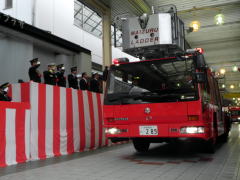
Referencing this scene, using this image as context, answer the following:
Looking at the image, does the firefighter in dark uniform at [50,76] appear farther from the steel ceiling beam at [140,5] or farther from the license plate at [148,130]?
the steel ceiling beam at [140,5]

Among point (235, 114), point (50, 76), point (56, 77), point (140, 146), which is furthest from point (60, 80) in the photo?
point (235, 114)

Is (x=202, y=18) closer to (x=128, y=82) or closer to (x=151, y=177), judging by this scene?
(x=128, y=82)

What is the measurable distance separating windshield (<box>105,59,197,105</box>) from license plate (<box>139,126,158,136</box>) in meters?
0.59

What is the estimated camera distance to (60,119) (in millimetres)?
7961

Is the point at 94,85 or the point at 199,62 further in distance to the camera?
the point at 94,85

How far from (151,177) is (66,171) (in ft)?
5.61

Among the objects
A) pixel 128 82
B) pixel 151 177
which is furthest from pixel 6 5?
pixel 151 177

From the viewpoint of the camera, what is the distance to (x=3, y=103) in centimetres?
622

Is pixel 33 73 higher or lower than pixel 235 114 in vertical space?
higher

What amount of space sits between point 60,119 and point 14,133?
1.64 metres

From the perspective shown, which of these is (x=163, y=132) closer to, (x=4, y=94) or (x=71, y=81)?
(x=4, y=94)

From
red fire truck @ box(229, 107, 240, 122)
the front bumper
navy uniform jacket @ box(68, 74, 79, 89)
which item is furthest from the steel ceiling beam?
red fire truck @ box(229, 107, 240, 122)

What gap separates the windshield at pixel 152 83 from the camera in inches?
248

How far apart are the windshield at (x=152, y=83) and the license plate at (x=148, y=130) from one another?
587 millimetres
